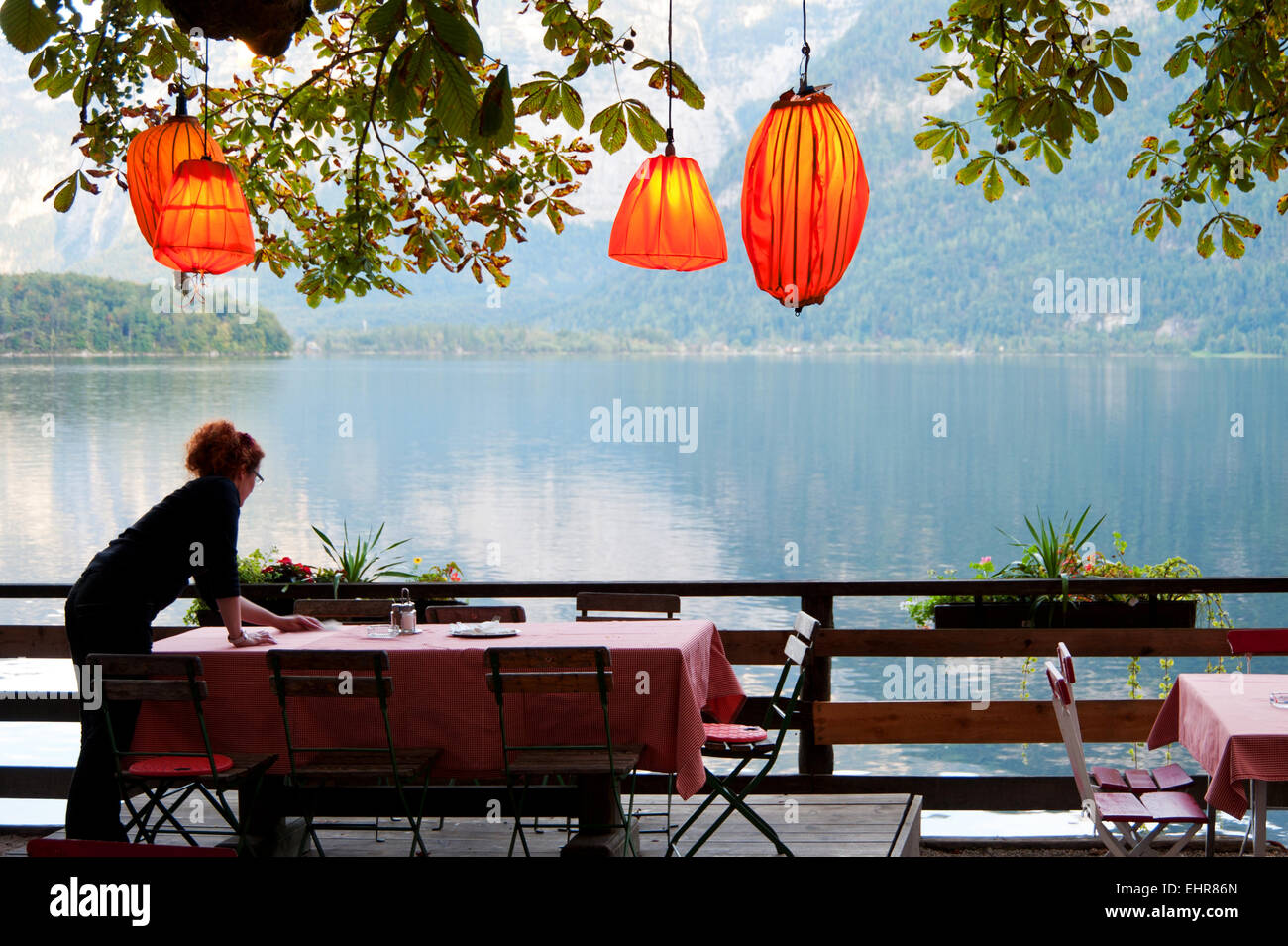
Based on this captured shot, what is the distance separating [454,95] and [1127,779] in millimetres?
3634

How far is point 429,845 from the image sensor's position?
4551 mm

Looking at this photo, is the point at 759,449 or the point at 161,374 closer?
the point at 759,449

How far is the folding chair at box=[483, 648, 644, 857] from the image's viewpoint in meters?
3.77

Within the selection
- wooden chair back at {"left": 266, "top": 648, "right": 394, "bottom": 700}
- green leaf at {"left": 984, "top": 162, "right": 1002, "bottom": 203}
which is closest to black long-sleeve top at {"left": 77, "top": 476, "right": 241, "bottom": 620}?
wooden chair back at {"left": 266, "top": 648, "right": 394, "bottom": 700}

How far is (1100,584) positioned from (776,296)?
327 cm

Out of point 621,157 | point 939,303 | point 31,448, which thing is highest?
point 621,157

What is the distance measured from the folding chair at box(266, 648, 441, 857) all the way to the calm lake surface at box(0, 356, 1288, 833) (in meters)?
7.83

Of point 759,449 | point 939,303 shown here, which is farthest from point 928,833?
point 939,303

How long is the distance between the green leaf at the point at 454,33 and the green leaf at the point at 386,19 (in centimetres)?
6

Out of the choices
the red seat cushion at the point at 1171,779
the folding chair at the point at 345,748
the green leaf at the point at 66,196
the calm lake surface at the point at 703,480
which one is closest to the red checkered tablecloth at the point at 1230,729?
the red seat cushion at the point at 1171,779

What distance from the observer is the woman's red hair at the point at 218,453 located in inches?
165

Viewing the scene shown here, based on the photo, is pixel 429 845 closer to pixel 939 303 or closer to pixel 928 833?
pixel 928 833

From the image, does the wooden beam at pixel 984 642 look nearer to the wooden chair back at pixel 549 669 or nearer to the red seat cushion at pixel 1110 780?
the red seat cushion at pixel 1110 780
